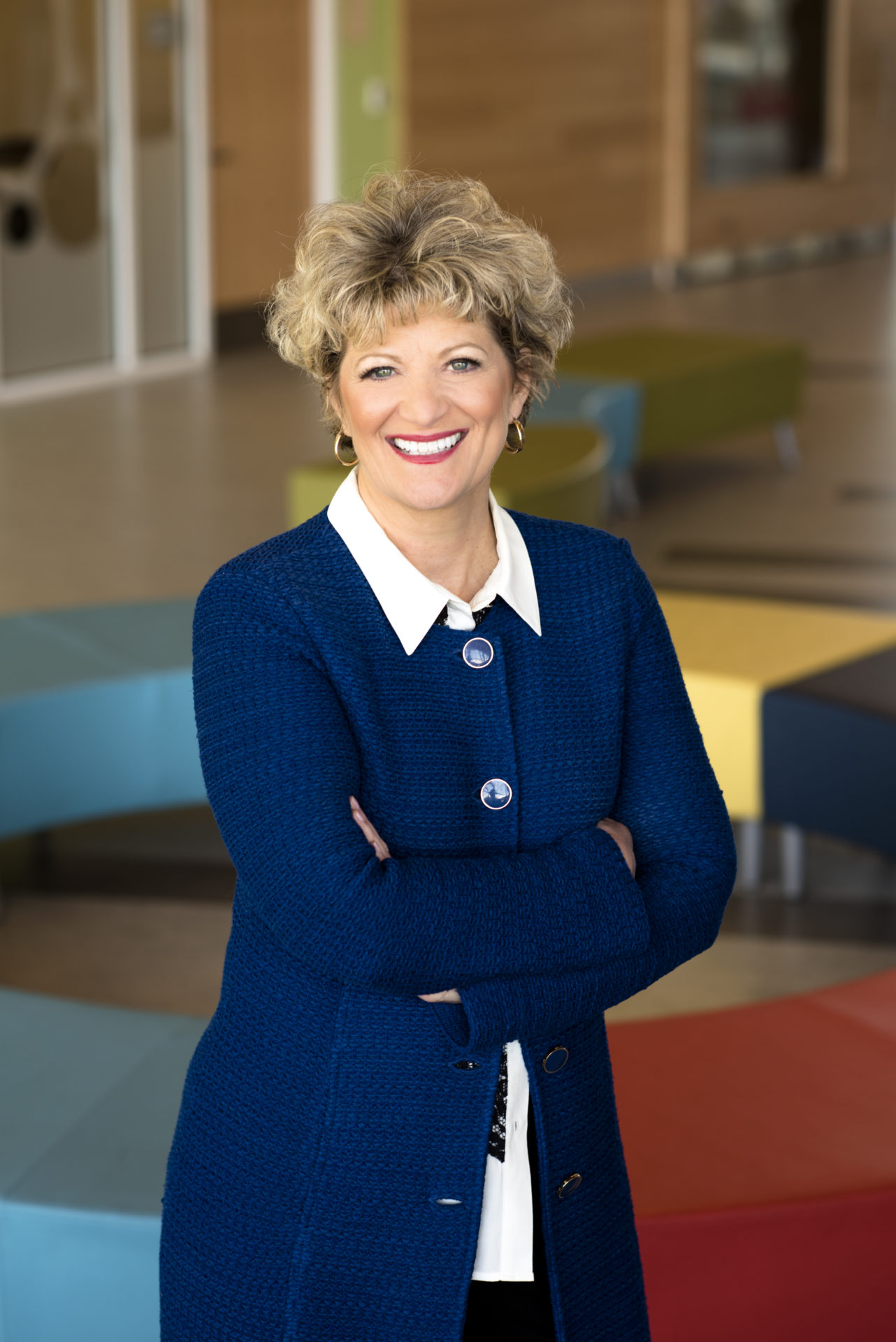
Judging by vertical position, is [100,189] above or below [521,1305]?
above

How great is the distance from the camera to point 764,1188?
2.39 m

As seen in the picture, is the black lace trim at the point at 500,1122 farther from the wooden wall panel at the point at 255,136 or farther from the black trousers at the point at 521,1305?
the wooden wall panel at the point at 255,136

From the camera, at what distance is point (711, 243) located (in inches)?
599

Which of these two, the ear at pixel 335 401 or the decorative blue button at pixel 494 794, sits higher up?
the ear at pixel 335 401

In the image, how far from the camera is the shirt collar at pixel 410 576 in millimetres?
1653

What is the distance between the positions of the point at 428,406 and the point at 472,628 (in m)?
0.22

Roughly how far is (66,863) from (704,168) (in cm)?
1192

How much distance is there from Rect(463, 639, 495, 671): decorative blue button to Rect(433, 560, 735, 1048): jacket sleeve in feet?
0.56

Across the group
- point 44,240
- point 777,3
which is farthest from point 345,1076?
point 777,3

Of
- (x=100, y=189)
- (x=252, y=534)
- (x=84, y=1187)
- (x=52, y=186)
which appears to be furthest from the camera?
(x=100, y=189)

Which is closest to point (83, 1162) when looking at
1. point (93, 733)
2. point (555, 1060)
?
point (555, 1060)

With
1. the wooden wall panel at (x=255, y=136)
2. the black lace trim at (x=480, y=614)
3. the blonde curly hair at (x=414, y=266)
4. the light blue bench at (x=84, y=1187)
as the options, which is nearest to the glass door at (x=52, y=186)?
the wooden wall panel at (x=255, y=136)

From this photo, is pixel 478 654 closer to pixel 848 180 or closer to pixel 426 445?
pixel 426 445

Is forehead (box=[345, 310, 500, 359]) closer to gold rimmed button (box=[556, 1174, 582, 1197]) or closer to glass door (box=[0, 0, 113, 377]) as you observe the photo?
gold rimmed button (box=[556, 1174, 582, 1197])
